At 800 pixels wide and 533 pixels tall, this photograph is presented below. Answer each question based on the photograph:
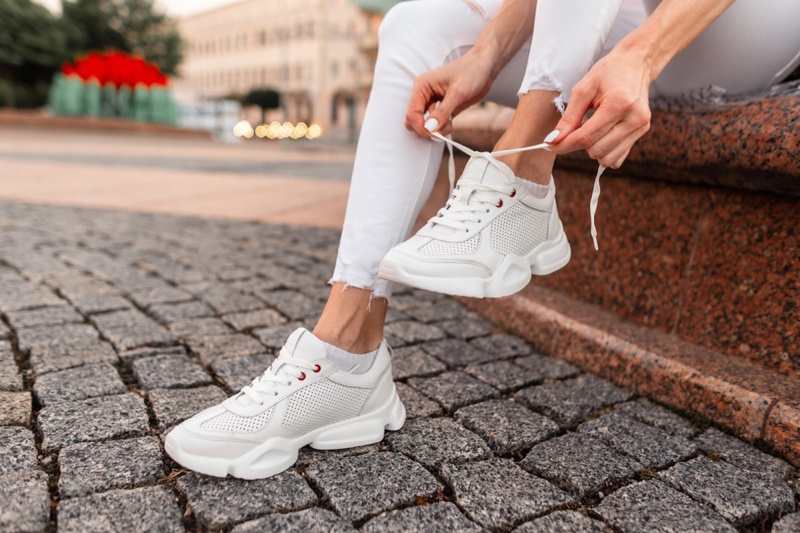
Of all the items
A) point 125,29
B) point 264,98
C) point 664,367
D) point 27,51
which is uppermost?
point 125,29

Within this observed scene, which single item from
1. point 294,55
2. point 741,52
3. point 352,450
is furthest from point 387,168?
point 294,55

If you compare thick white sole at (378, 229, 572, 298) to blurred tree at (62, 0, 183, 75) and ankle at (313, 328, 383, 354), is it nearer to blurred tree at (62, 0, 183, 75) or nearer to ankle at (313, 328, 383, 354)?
ankle at (313, 328, 383, 354)

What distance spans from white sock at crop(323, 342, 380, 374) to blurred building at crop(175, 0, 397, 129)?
121 ft

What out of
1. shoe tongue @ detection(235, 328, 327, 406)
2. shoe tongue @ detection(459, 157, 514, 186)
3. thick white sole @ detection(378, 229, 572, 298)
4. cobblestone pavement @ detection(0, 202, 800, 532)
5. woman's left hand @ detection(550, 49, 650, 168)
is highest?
woman's left hand @ detection(550, 49, 650, 168)

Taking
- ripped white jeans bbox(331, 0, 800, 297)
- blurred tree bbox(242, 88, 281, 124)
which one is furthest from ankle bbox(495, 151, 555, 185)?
blurred tree bbox(242, 88, 281, 124)

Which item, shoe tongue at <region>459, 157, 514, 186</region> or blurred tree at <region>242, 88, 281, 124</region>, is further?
blurred tree at <region>242, 88, 281, 124</region>

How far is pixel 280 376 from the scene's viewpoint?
118cm

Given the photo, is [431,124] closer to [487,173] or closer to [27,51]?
[487,173]

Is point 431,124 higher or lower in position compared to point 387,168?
higher

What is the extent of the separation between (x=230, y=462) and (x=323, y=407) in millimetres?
204

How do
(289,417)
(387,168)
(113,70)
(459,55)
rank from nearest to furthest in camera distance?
(289,417) → (387,168) → (459,55) → (113,70)

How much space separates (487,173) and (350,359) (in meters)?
0.47

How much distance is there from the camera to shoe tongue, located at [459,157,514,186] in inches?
47.5

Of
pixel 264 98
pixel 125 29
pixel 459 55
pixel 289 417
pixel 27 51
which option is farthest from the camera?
pixel 264 98
